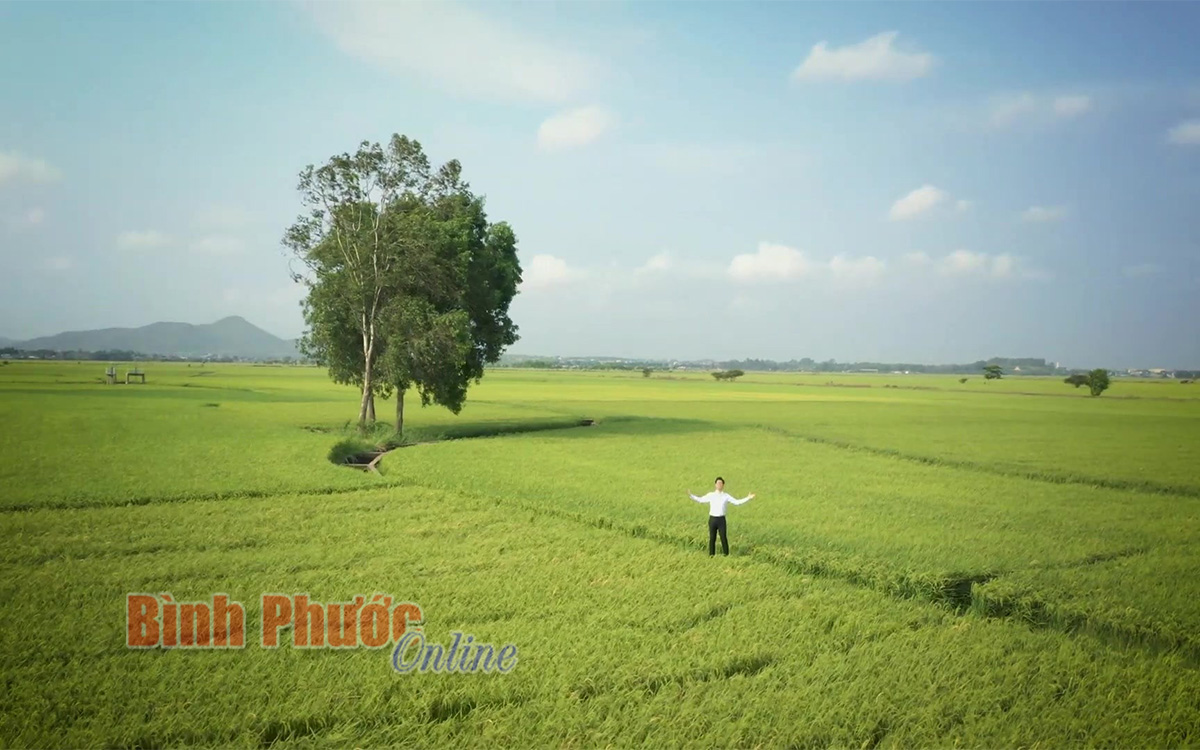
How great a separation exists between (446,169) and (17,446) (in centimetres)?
2226

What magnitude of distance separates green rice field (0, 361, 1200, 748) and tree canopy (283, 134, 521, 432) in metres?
8.78

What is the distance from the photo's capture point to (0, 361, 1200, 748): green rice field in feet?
23.7

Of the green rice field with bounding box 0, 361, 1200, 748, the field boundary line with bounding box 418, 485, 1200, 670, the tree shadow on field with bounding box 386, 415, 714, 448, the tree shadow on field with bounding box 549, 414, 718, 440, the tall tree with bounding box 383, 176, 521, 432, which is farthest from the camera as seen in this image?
the tree shadow on field with bounding box 549, 414, 718, 440

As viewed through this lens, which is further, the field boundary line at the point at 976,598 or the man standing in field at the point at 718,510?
the man standing in field at the point at 718,510

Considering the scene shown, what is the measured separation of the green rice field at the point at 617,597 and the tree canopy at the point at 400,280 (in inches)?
345

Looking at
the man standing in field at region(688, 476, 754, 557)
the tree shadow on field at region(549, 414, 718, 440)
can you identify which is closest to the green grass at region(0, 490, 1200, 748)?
the man standing in field at region(688, 476, 754, 557)

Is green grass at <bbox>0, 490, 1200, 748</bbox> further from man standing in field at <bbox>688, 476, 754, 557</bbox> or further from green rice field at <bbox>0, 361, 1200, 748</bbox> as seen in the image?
man standing in field at <bbox>688, 476, 754, 557</bbox>

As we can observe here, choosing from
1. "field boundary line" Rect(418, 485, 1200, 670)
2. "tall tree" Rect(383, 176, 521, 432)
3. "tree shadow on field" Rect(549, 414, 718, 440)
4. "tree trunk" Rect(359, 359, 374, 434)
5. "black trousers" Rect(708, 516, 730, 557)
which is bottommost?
"field boundary line" Rect(418, 485, 1200, 670)

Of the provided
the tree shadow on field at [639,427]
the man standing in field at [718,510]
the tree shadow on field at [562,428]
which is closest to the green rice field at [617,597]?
the man standing in field at [718,510]

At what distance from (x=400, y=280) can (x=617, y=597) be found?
26736mm

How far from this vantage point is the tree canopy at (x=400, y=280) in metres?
33.3

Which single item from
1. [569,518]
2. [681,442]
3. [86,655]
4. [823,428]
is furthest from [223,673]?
[823,428]

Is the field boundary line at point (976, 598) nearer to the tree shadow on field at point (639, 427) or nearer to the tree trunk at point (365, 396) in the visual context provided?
the tree shadow on field at point (639, 427)

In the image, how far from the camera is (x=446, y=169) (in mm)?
37094
